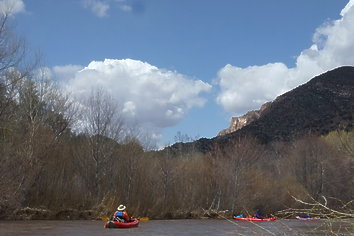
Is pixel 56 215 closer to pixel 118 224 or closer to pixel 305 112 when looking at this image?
pixel 118 224

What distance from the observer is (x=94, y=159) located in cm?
3438

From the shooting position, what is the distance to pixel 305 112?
71.2 metres

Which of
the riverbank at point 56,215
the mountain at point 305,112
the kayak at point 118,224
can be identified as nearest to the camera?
the kayak at point 118,224

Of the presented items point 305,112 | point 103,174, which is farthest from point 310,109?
point 103,174

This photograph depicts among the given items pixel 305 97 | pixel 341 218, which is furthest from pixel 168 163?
pixel 305 97

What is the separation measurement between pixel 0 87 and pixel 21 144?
293 inches

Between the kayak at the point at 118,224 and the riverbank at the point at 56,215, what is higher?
the riverbank at the point at 56,215

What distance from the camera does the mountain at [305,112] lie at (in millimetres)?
67150

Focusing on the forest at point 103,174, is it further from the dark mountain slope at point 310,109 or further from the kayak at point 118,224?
the dark mountain slope at point 310,109

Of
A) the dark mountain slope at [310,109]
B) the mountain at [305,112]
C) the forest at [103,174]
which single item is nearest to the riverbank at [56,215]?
the forest at [103,174]

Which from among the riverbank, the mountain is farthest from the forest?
the mountain

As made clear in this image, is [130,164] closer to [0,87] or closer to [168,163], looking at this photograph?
[168,163]

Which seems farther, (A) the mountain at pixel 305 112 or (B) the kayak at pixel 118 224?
(A) the mountain at pixel 305 112

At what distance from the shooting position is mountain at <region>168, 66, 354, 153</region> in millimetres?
67150
